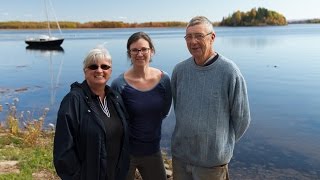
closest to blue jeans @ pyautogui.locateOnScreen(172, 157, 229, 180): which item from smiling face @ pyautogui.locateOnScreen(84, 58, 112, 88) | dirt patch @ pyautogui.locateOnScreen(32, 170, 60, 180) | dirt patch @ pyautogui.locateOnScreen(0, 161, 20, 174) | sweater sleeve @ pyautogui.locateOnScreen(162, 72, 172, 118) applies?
sweater sleeve @ pyautogui.locateOnScreen(162, 72, 172, 118)

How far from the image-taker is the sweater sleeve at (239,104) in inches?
148

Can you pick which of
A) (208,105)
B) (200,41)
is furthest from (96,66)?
(208,105)

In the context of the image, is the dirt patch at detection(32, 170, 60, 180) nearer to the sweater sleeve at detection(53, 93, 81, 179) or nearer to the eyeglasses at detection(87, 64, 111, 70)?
the sweater sleeve at detection(53, 93, 81, 179)

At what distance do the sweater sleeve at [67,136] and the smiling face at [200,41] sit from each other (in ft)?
4.27

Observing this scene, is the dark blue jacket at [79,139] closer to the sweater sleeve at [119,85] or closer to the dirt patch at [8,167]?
the sweater sleeve at [119,85]

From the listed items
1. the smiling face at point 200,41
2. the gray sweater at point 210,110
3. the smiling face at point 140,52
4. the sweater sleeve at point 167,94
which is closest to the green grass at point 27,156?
the sweater sleeve at point 167,94

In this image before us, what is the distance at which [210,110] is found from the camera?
12.5 ft

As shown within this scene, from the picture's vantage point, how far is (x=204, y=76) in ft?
12.6

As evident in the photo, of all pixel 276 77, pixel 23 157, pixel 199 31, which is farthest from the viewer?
pixel 276 77

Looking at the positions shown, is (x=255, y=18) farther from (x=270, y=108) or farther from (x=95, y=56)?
(x=95, y=56)

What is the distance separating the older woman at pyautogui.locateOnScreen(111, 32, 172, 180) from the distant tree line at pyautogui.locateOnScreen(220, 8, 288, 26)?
182792 millimetres

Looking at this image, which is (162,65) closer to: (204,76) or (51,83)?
(51,83)

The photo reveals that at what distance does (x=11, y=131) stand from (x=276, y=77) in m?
17.9

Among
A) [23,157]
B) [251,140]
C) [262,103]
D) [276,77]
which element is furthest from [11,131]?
[276,77]
